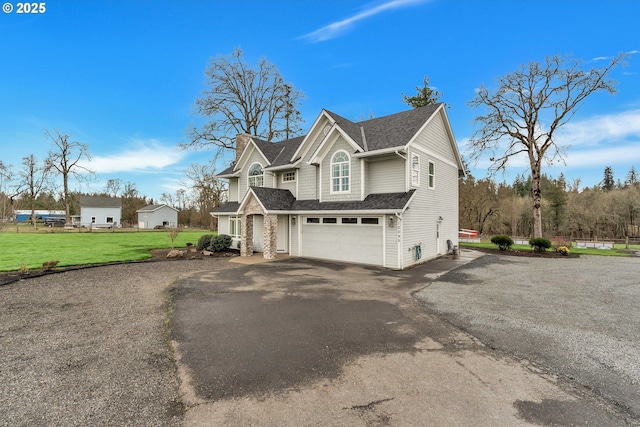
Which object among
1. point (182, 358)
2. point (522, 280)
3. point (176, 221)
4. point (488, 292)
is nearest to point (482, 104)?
point (522, 280)

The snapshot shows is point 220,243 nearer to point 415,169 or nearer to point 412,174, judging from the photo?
point 412,174

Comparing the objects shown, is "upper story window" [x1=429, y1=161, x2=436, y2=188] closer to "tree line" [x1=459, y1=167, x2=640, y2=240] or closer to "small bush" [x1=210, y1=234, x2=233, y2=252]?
"small bush" [x1=210, y1=234, x2=233, y2=252]

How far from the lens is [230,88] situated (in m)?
27.6

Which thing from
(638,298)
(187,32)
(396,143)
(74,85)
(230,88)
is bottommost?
(638,298)

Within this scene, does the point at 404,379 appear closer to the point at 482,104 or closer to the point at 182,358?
the point at 182,358

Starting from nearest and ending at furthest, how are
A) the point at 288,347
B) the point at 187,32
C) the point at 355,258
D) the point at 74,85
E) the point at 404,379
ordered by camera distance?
the point at 404,379 → the point at 288,347 → the point at 355,258 → the point at 187,32 → the point at 74,85

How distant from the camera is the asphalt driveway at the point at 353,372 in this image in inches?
124

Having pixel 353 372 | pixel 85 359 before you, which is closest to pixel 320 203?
pixel 353 372

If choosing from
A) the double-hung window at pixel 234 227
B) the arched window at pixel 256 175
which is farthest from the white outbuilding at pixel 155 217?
the arched window at pixel 256 175

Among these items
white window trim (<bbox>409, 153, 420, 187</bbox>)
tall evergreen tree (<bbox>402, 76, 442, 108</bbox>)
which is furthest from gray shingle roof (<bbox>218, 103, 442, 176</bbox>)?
tall evergreen tree (<bbox>402, 76, 442, 108</bbox>)

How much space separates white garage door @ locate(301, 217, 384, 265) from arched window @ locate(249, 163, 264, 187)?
5103mm

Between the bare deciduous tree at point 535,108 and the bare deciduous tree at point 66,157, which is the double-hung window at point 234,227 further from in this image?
the bare deciduous tree at point 66,157

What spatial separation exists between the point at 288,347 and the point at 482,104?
26815 millimetres

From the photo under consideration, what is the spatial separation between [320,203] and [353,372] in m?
11.5
